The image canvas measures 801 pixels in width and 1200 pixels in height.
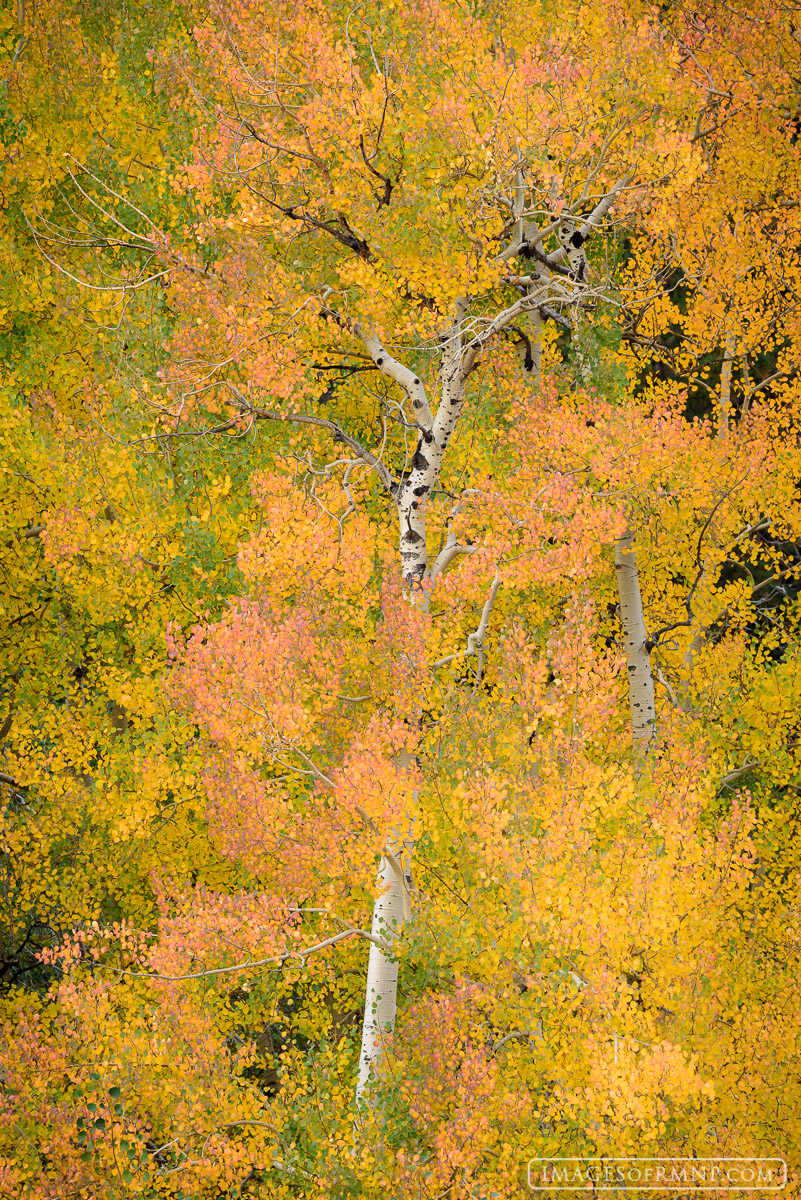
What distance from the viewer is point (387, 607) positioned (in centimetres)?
1184

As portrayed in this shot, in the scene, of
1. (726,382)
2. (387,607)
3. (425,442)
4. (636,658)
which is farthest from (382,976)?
(726,382)

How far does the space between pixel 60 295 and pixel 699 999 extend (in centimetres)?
1397

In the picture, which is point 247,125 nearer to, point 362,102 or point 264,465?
point 362,102

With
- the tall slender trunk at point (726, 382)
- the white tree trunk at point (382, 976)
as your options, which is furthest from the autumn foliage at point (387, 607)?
the tall slender trunk at point (726, 382)

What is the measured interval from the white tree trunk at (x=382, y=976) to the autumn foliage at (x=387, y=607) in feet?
0.13

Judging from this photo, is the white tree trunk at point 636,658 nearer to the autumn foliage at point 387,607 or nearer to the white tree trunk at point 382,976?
the autumn foliage at point 387,607

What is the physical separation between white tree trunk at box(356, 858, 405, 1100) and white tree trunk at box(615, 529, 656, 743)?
482 centimetres

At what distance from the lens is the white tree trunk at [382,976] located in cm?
1087

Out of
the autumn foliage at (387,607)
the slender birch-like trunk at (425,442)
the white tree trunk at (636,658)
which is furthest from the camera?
the white tree trunk at (636,658)

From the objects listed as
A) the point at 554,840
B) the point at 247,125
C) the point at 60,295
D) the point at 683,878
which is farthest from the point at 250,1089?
the point at 60,295

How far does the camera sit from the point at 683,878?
1038 cm

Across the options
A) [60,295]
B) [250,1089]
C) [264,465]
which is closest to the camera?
[250,1089]

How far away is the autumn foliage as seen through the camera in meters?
10.1

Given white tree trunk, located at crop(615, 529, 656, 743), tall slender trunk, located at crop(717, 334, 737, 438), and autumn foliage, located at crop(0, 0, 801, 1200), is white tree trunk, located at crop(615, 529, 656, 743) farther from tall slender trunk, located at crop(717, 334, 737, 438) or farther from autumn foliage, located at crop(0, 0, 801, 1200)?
tall slender trunk, located at crop(717, 334, 737, 438)
